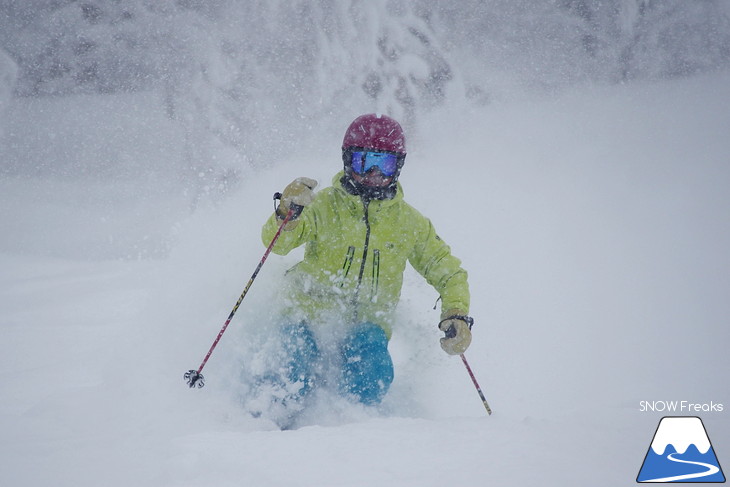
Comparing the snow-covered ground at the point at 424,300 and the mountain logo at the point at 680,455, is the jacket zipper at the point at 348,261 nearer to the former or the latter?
the snow-covered ground at the point at 424,300

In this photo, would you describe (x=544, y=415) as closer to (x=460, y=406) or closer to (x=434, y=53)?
(x=460, y=406)

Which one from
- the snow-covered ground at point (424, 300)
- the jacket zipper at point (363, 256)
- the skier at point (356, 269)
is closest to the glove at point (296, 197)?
the skier at point (356, 269)

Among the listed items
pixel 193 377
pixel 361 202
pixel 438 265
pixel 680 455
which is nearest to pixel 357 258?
pixel 361 202

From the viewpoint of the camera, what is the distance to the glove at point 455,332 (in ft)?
10.0

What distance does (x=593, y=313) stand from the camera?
5922mm

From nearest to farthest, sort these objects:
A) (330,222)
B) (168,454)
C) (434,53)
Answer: (168,454) → (330,222) → (434,53)

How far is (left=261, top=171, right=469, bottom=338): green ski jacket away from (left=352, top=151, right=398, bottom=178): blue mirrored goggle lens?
0.19m

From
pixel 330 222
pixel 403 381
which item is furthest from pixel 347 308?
pixel 403 381

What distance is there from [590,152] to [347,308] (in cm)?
1025

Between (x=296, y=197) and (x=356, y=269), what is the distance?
670mm

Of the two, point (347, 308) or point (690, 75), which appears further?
point (690, 75)

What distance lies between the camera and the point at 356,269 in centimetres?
333

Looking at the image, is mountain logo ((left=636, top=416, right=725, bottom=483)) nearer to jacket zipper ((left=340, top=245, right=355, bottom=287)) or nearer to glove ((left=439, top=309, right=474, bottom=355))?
glove ((left=439, top=309, right=474, bottom=355))

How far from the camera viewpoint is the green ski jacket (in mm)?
3281
